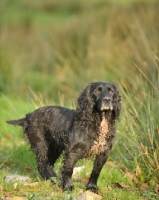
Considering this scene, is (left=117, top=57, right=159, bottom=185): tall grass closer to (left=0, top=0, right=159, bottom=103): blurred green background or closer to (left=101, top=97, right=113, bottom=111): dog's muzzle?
(left=101, top=97, right=113, bottom=111): dog's muzzle

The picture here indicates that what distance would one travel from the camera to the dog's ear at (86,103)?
6484mm

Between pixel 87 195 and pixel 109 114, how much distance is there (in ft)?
3.18

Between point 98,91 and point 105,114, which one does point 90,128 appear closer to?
point 105,114

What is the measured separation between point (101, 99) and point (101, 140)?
0.49m

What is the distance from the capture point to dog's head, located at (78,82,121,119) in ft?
20.7

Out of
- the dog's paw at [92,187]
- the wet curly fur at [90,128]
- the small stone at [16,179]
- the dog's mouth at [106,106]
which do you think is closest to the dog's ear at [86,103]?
the wet curly fur at [90,128]

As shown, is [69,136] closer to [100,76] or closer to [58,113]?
[58,113]

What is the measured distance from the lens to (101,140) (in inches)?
256

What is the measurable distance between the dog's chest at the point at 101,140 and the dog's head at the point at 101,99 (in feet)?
0.57

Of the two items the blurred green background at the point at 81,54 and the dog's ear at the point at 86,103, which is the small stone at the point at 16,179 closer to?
the dog's ear at the point at 86,103

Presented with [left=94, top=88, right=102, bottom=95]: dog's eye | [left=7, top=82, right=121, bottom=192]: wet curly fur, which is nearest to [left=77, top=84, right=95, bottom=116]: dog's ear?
[left=7, top=82, right=121, bottom=192]: wet curly fur

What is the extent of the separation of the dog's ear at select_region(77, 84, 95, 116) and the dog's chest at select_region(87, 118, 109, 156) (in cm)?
22

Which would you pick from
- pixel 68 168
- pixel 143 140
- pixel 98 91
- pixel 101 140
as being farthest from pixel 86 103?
pixel 143 140

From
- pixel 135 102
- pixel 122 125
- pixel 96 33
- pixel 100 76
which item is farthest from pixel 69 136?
pixel 96 33
